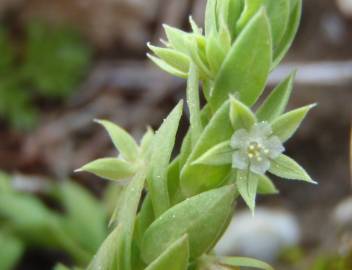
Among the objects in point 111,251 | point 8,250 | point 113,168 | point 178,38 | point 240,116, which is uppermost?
point 178,38

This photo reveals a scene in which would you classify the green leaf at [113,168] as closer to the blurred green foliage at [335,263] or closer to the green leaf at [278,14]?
the green leaf at [278,14]

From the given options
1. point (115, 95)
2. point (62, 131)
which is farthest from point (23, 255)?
point (115, 95)

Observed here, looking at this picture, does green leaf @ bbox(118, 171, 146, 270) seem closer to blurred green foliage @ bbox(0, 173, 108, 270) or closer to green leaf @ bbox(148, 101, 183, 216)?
green leaf @ bbox(148, 101, 183, 216)

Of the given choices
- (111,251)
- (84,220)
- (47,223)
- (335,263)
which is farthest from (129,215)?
(84,220)

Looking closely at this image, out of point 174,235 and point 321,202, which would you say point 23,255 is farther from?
point 174,235

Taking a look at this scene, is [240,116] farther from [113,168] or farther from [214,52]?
[113,168]

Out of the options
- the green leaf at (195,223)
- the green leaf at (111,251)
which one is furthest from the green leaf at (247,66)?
the green leaf at (111,251)

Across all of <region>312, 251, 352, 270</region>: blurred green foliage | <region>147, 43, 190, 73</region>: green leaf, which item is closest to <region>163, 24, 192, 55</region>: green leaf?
<region>147, 43, 190, 73</region>: green leaf
